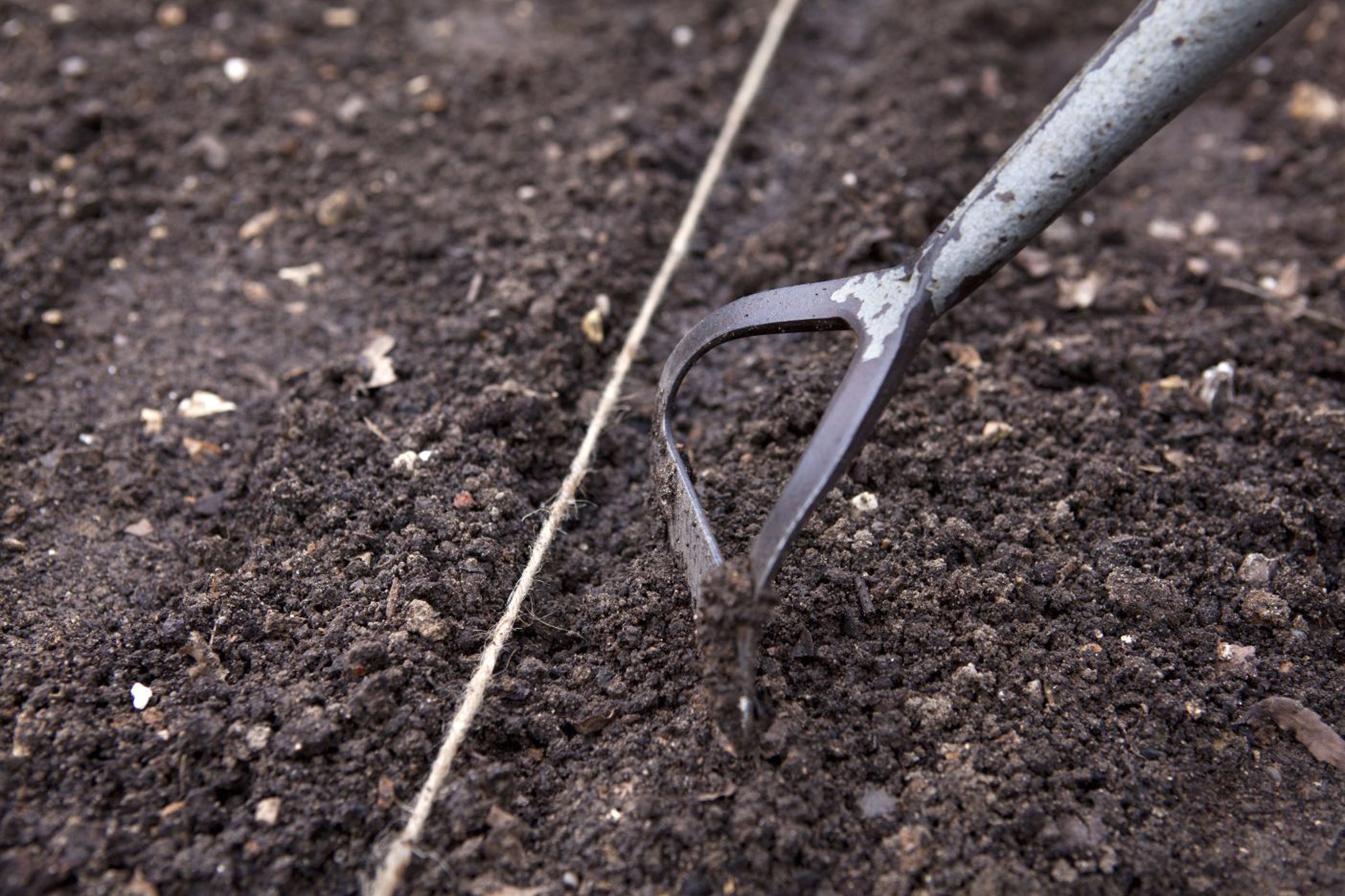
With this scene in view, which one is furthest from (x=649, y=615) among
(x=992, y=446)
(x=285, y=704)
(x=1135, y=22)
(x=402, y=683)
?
(x=1135, y=22)

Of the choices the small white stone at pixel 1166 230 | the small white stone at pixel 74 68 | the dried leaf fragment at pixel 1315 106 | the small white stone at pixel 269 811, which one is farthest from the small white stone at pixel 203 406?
the dried leaf fragment at pixel 1315 106

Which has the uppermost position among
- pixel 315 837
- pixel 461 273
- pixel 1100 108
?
pixel 1100 108

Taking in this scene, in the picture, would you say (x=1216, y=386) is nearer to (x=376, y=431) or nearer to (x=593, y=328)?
(x=593, y=328)

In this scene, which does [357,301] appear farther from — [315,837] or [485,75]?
[315,837]

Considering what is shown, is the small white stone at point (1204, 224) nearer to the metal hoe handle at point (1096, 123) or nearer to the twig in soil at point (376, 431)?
the metal hoe handle at point (1096, 123)

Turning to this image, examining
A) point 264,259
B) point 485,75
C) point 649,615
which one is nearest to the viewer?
point 649,615

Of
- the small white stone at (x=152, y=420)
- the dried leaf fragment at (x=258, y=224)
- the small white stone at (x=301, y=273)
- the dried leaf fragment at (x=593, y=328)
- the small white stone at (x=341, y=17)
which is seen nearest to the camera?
the small white stone at (x=152, y=420)
